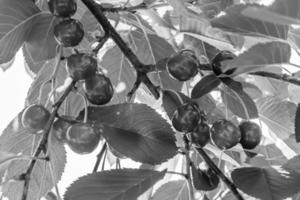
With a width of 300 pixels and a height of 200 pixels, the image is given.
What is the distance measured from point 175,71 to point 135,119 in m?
0.19

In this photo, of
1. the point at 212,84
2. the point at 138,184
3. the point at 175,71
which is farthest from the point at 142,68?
the point at 138,184

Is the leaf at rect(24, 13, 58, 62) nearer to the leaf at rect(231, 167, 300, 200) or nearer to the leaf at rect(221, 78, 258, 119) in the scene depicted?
the leaf at rect(221, 78, 258, 119)

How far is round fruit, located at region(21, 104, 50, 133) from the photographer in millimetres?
1396

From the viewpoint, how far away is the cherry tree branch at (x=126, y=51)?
1.50 meters

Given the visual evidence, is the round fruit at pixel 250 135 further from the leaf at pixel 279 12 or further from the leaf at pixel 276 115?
Result: the leaf at pixel 279 12

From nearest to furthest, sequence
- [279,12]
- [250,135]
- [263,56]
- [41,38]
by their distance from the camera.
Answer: [279,12], [263,56], [250,135], [41,38]

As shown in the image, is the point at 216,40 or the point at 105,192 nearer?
the point at 105,192

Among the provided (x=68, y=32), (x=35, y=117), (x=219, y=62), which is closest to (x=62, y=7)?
(x=68, y=32)

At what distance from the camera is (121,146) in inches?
53.6

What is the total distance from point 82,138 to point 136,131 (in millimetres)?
144

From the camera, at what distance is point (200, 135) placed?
1464mm

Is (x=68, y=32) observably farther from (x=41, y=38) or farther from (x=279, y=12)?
(x=279, y=12)

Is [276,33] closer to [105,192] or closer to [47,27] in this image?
[105,192]

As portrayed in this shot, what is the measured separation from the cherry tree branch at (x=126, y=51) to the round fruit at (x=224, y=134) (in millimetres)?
197
